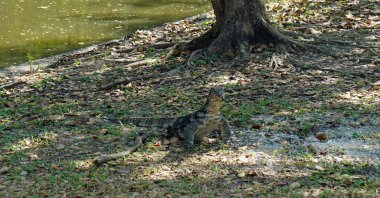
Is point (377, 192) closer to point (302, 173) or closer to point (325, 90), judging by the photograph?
point (302, 173)

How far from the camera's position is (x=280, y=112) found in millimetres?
6824

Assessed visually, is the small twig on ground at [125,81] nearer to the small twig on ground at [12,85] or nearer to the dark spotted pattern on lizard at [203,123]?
the small twig on ground at [12,85]

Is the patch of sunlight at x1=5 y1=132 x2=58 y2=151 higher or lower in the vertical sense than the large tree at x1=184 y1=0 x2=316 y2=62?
lower

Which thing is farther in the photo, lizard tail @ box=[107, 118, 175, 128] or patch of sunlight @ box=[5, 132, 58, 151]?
lizard tail @ box=[107, 118, 175, 128]

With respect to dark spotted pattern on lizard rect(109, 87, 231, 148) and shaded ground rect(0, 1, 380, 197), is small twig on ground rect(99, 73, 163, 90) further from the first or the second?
dark spotted pattern on lizard rect(109, 87, 231, 148)

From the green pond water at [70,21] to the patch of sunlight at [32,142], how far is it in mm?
5684

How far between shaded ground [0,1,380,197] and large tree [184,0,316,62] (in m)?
0.19

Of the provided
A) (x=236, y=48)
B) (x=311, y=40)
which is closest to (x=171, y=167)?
(x=236, y=48)

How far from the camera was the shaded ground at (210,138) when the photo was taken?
513 cm

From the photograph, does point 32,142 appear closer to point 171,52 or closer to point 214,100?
point 214,100

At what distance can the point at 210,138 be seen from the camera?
6.10 m

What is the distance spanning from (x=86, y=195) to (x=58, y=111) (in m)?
2.76

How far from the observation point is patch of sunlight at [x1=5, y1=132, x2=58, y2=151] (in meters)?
6.22

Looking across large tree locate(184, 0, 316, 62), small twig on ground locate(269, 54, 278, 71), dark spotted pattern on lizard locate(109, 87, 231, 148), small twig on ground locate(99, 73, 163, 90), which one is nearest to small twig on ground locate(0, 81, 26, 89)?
small twig on ground locate(99, 73, 163, 90)
